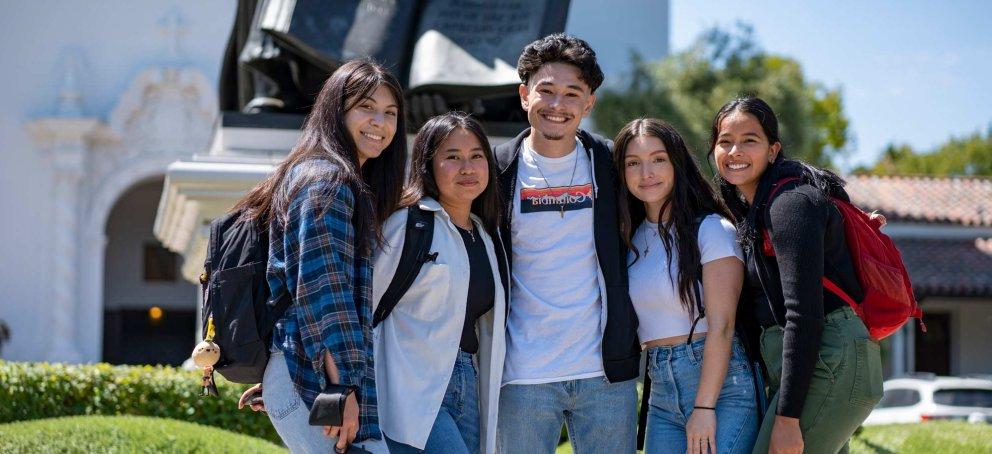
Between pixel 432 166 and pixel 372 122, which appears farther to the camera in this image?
pixel 432 166

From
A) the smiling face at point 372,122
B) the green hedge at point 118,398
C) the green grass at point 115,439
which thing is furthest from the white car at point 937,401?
the smiling face at point 372,122

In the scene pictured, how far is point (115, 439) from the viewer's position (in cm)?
498

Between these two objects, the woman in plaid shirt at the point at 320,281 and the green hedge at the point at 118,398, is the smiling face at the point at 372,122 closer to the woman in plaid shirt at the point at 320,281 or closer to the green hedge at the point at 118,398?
the woman in plaid shirt at the point at 320,281

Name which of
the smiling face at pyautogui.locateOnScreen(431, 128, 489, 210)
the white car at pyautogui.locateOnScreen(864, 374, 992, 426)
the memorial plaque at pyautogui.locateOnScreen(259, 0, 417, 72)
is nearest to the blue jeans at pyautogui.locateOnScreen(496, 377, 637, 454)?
the smiling face at pyautogui.locateOnScreen(431, 128, 489, 210)

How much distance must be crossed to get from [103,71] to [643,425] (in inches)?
843

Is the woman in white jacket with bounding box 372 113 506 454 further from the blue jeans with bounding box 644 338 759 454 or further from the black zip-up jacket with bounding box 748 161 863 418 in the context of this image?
the black zip-up jacket with bounding box 748 161 863 418

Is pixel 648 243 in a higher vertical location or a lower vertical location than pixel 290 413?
higher

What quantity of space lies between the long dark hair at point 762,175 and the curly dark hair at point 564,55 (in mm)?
467

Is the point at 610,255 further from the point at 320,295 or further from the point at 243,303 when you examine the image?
the point at 243,303

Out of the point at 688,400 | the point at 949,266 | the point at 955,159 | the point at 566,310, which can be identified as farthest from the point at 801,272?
the point at 955,159

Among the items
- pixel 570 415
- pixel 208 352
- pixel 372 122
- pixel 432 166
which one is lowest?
pixel 570 415

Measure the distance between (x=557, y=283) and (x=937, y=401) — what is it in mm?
13964

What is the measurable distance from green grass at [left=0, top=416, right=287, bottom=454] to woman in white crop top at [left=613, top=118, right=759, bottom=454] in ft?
7.60

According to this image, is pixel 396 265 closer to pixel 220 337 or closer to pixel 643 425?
pixel 220 337
